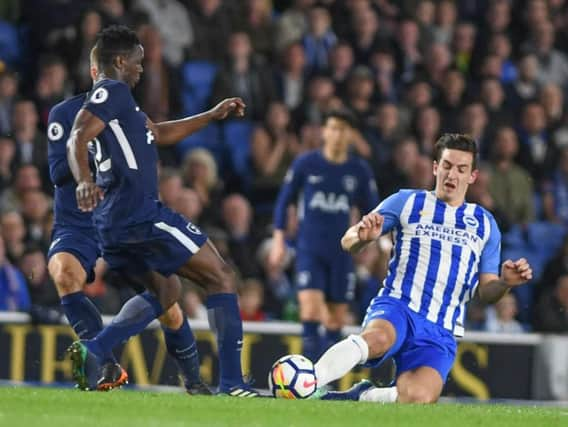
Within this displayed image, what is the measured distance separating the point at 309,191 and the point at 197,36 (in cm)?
347

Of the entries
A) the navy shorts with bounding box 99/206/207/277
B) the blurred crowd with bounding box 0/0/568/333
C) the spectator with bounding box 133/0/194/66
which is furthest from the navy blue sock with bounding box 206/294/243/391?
the spectator with bounding box 133/0/194/66

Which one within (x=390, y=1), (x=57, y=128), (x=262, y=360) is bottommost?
(x=262, y=360)

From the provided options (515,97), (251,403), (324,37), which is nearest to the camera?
(251,403)

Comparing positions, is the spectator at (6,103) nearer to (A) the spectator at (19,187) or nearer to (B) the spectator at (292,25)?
(A) the spectator at (19,187)

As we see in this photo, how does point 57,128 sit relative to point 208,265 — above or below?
above

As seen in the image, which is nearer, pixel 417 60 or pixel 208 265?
pixel 208 265

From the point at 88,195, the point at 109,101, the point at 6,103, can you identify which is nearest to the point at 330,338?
the point at 6,103

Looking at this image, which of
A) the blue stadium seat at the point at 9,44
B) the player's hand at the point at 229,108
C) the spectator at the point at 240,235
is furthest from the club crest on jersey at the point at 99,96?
the blue stadium seat at the point at 9,44

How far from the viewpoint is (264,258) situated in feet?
44.3

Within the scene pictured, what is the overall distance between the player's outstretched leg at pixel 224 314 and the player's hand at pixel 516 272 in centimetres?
141

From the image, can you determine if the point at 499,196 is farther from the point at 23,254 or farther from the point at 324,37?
the point at 23,254

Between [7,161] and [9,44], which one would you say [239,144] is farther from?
[7,161]

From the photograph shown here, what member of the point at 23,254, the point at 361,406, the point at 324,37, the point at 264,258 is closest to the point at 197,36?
the point at 324,37

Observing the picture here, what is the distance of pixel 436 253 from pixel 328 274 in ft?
12.2
